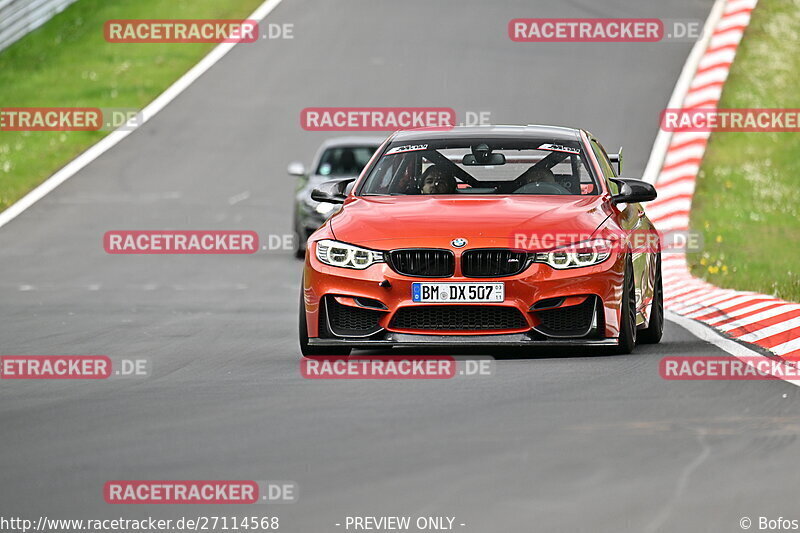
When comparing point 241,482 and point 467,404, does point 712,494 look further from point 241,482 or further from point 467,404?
point 467,404

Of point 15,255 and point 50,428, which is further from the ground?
point 50,428

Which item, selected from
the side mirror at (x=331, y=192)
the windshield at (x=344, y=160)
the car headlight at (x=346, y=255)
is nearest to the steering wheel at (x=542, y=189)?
the side mirror at (x=331, y=192)

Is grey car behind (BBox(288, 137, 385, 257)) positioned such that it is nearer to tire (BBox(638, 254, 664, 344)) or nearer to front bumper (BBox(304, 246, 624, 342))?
tire (BBox(638, 254, 664, 344))

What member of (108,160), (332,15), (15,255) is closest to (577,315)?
(15,255)

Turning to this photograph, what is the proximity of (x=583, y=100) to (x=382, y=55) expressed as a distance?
15.2ft

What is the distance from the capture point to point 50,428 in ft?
27.3

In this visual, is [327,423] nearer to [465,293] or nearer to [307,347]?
[465,293]

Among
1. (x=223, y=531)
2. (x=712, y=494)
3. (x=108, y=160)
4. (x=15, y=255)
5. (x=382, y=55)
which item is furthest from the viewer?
(x=382, y=55)

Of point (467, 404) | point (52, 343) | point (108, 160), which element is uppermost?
point (467, 404)

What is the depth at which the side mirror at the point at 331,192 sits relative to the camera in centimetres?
1175

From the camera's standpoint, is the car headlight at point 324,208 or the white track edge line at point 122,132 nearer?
the car headlight at point 324,208

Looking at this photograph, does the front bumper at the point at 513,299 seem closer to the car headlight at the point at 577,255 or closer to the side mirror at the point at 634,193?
the car headlight at the point at 577,255

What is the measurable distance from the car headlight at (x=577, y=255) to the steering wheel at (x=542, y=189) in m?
1.07

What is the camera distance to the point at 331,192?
38.7 feet
